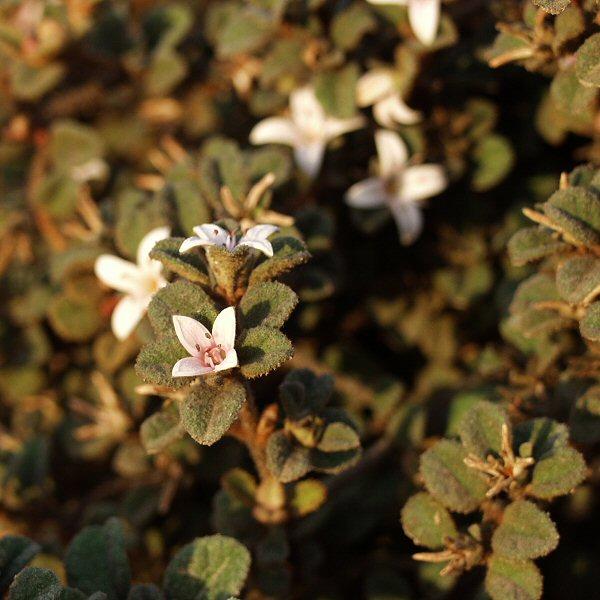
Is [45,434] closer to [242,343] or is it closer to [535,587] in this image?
[242,343]

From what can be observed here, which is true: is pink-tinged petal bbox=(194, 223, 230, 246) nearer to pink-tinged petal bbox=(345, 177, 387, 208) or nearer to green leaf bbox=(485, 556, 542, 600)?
green leaf bbox=(485, 556, 542, 600)

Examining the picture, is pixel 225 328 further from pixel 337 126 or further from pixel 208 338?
pixel 337 126

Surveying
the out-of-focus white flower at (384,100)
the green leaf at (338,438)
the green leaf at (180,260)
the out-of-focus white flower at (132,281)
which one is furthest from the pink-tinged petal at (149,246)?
the out-of-focus white flower at (384,100)

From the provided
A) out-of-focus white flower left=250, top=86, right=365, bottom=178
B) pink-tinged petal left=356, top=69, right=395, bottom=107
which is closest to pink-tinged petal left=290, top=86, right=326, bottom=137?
out-of-focus white flower left=250, top=86, right=365, bottom=178

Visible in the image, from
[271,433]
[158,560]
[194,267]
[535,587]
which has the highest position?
[194,267]

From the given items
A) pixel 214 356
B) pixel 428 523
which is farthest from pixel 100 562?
pixel 428 523

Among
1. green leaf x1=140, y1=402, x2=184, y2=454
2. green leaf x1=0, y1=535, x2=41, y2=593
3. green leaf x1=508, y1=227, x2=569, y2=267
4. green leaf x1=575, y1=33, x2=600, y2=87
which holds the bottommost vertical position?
green leaf x1=0, y1=535, x2=41, y2=593

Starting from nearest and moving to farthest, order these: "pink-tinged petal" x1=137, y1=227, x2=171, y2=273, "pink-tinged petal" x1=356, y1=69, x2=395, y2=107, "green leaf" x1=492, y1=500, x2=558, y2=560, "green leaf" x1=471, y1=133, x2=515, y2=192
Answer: "green leaf" x1=492, y1=500, x2=558, y2=560, "pink-tinged petal" x1=137, y1=227, x2=171, y2=273, "pink-tinged petal" x1=356, y1=69, x2=395, y2=107, "green leaf" x1=471, y1=133, x2=515, y2=192

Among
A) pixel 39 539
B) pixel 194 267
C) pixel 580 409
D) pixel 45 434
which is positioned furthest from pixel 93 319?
pixel 580 409
